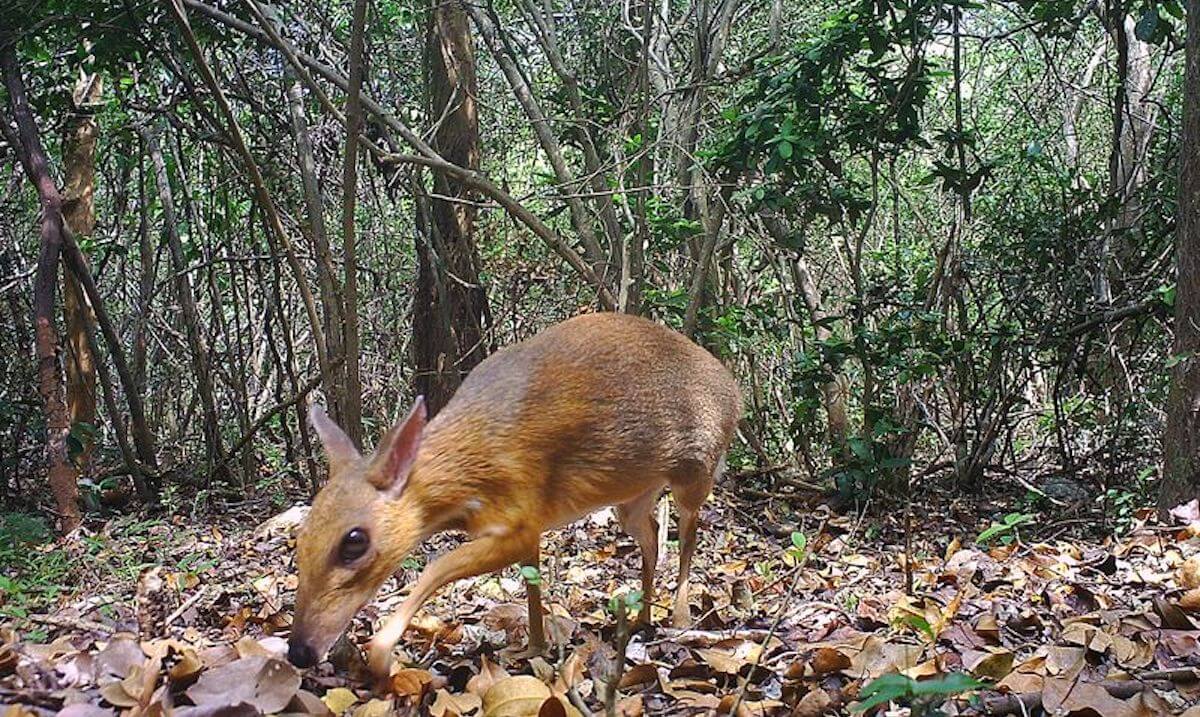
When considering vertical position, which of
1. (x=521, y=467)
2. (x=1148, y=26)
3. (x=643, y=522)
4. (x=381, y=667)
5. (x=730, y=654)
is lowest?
(x=730, y=654)

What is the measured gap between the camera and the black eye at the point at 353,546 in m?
3.35

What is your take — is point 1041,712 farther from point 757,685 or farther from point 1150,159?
point 1150,159

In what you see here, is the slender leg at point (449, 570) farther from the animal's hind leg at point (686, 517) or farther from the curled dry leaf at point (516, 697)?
the animal's hind leg at point (686, 517)

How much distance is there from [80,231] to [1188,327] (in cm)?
746

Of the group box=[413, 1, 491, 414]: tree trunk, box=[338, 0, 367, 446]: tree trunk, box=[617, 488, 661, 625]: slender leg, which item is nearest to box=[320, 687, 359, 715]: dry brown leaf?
box=[617, 488, 661, 625]: slender leg

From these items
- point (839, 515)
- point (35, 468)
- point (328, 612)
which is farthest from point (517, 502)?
point (35, 468)

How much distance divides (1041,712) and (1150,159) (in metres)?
6.50

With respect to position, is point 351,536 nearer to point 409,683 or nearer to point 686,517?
point 409,683

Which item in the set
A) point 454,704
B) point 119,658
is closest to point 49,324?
point 119,658

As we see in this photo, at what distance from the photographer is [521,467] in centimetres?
390

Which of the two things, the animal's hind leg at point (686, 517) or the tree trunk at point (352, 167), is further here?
the tree trunk at point (352, 167)

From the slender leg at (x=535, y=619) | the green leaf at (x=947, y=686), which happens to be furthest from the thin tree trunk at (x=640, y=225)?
the green leaf at (x=947, y=686)

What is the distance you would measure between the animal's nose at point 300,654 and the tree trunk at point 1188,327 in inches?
154

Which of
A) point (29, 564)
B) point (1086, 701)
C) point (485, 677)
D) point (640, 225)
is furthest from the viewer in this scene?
point (640, 225)
